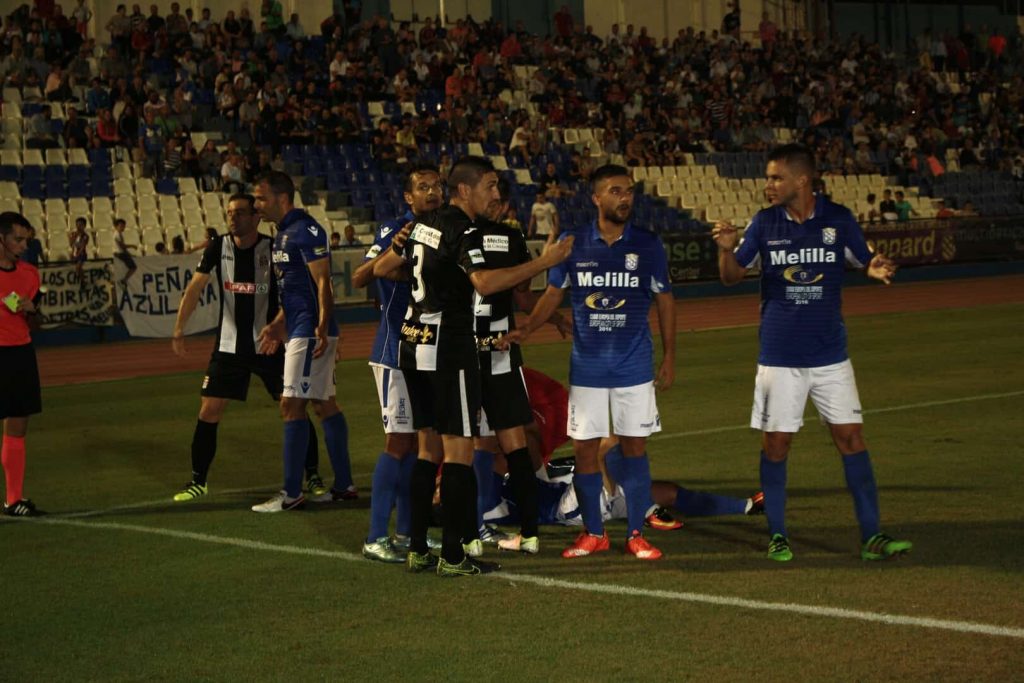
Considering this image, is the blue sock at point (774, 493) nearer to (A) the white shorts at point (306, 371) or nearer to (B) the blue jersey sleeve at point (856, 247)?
(B) the blue jersey sleeve at point (856, 247)

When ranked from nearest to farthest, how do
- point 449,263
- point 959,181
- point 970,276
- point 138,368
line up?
1. point 449,263
2. point 138,368
3. point 970,276
4. point 959,181

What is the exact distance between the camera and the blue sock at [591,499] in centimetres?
812

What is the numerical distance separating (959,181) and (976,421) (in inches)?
1249

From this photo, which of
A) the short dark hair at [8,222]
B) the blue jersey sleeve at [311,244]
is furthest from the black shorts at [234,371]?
the short dark hair at [8,222]

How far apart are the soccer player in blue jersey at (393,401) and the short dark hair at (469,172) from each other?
0.93 ft

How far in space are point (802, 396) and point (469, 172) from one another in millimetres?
2160

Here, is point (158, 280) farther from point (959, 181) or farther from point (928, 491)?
point (959, 181)

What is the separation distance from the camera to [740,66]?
43188 mm

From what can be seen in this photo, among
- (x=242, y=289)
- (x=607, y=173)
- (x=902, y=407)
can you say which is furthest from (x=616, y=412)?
(x=902, y=407)

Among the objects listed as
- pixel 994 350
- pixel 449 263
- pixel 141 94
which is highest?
pixel 141 94

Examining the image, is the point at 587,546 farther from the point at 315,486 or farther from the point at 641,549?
the point at 315,486

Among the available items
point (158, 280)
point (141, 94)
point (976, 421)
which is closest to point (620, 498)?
point (976, 421)

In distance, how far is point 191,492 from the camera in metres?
10.5

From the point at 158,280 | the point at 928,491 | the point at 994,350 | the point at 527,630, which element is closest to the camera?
the point at 527,630
